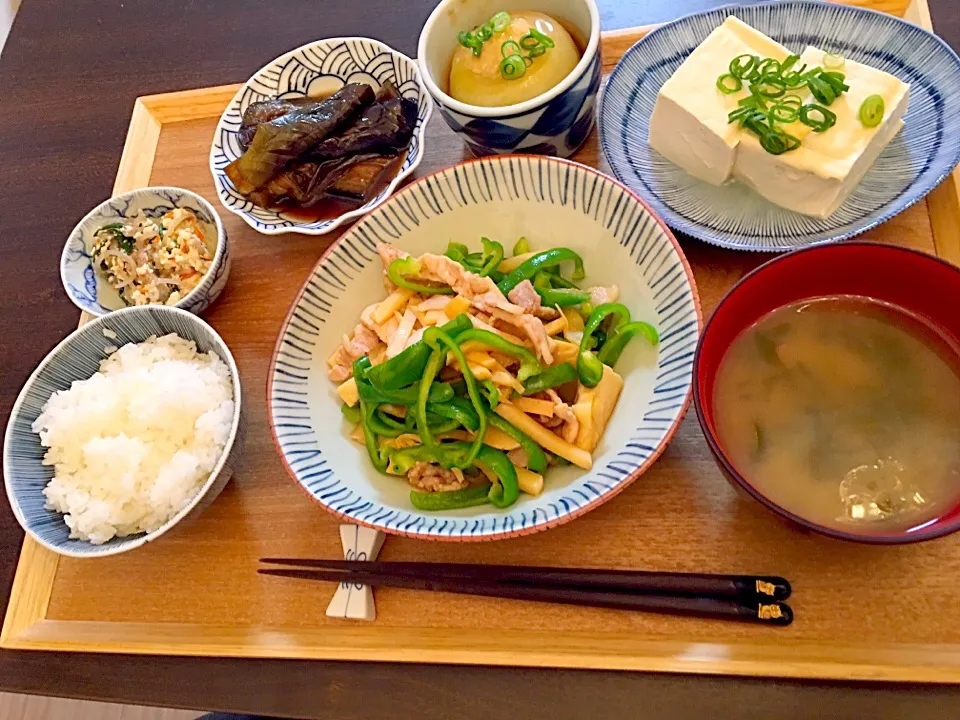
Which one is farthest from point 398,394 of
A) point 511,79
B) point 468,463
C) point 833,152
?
point 833,152

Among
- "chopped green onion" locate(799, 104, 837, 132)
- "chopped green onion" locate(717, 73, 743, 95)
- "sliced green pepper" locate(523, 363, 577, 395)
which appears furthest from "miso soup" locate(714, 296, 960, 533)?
"chopped green onion" locate(717, 73, 743, 95)

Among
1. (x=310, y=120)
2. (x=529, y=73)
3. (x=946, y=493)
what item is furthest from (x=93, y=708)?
→ (x=946, y=493)

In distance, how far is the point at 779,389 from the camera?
3.80ft

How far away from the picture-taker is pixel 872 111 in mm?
1371

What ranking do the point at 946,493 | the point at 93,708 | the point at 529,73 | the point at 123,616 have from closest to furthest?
1. the point at 946,493
2. the point at 123,616
3. the point at 529,73
4. the point at 93,708

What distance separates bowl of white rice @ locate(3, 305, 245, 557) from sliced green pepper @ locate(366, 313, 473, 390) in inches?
12.7

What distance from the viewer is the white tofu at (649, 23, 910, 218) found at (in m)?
1.38

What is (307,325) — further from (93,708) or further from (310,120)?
(93,708)

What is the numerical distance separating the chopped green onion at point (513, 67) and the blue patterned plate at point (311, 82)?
27 centimetres

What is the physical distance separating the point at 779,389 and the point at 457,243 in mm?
720

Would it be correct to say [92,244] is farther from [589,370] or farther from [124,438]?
[589,370]

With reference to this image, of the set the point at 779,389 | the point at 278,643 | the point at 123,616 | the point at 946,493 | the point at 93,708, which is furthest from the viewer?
the point at 93,708

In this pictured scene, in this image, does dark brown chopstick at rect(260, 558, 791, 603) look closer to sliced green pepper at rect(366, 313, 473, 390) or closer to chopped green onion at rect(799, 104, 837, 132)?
sliced green pepper at rect(366, 313, 473, 390)

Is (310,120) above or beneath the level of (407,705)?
above
